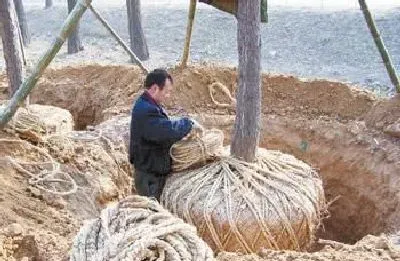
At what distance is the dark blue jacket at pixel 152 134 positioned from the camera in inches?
193

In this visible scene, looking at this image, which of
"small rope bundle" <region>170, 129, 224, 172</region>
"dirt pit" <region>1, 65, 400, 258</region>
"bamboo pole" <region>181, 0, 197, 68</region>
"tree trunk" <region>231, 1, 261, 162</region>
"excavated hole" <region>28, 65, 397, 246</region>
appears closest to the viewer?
"tree trunk" <region>231, 1, 261, 162</region>

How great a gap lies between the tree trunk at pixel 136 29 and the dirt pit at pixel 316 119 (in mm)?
4989

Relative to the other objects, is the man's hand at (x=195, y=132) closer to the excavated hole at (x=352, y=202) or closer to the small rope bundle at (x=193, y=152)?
the small rope bundle at (x=193, y=152)

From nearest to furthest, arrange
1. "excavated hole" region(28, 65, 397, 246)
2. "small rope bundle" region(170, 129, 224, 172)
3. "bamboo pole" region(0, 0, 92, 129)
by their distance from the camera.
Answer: "small rope bundle" region(170, 129, 224, 172) < "bamboo pole" region(0, 0, 92, 129) < "excavated hole" region(28, 65, 397, 246)

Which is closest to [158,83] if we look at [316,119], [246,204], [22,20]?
[246,204]

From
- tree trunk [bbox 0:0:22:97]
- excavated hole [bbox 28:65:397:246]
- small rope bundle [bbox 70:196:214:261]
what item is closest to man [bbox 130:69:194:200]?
small rope bundle [bbox 70:196:214:261]

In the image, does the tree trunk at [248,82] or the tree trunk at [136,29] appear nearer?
the tree trunk at [248,82]

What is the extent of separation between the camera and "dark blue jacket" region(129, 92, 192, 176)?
489cm

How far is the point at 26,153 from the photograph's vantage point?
5.84m

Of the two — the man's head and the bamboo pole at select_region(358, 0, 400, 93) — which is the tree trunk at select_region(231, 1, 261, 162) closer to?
the man's head

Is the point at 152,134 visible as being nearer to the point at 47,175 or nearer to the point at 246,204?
the point at 246,204

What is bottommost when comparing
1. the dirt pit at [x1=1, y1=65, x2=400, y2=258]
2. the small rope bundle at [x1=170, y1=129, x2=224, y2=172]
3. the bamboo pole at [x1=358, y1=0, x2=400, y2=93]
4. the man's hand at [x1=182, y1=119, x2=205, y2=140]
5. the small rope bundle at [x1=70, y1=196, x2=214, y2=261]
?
the dirt pit at [x1=1, y1=65, x2=400, y2=258]

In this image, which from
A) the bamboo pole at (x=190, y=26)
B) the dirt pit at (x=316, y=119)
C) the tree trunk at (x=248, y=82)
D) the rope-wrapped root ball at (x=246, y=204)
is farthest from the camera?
the bamboo pole at (x=190, y=26)

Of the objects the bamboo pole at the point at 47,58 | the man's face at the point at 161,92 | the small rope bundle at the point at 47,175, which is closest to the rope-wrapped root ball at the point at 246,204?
the man's face at the point at 161,92
